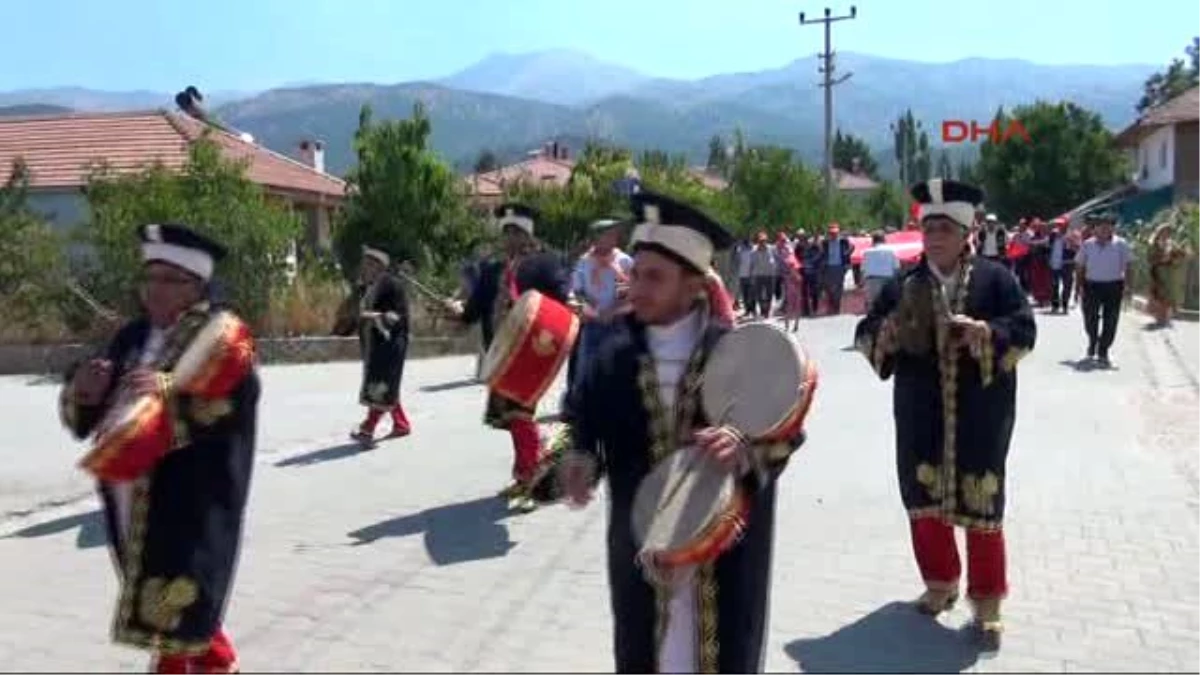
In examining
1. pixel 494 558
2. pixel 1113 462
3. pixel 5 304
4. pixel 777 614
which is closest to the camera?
pixel 777 614

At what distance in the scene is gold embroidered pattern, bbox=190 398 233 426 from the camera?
4828mm

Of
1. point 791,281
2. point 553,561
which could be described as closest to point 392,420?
point 553,561

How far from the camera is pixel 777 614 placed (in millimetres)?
6562

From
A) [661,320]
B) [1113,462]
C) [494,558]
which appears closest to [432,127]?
[1113,462]

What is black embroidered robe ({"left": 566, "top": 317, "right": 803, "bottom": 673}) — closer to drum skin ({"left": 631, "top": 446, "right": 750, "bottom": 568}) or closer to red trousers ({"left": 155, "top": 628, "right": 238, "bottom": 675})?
drum skin ({"left": 631, "top": 446, "right": 750, "bottom": 568})

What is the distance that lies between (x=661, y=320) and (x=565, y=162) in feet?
217

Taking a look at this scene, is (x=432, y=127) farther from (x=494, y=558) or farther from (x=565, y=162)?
(x=565, y=162)

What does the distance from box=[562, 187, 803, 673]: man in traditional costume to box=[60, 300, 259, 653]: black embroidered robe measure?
1329 mm

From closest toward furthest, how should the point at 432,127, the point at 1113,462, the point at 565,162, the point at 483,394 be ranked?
the point at 1113,462
the point at 483,394
the point at 432,127
the point at 565,162

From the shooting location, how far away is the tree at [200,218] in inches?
749

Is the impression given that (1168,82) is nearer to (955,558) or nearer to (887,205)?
(887,205)

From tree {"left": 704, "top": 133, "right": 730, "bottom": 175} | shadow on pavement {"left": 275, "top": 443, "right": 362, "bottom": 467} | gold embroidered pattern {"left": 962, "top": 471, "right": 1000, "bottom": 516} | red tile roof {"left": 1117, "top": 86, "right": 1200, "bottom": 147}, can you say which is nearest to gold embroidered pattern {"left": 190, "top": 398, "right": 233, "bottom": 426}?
gold embroidered pattern {"left": 962, "top": 471, "right": 1000, "bottom": 516}

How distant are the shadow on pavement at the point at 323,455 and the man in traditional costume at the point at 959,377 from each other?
614 cm

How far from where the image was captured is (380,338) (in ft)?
39.4
